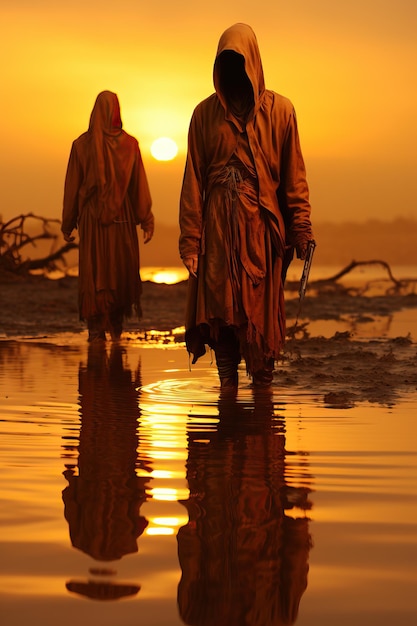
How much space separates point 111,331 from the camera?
11422 mm

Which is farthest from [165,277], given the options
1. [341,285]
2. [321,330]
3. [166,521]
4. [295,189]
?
[166,521]

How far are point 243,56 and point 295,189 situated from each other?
75 cm

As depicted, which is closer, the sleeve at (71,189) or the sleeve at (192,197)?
the sleeve at (192,197)

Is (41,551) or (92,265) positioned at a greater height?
(92,265)

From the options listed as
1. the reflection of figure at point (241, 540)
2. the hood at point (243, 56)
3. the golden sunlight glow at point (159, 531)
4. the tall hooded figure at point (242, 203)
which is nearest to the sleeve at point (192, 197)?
the tall hooded figure at point (242, 203)

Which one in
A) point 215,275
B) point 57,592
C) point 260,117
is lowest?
point 57,592

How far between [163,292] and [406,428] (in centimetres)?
1612

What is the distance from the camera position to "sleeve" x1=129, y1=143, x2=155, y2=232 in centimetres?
1152

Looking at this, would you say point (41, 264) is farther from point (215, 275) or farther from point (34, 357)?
point (215, 275)

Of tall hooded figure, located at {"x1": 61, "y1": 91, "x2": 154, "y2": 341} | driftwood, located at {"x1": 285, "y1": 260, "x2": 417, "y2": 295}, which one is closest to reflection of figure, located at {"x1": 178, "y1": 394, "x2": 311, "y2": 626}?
tall hooded figure, located at {"x1": 61, "y1": 91, "x2": 154, "y2": 341}

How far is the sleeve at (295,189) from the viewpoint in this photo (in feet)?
22.2

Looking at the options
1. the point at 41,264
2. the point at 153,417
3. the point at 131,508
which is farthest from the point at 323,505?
the point at 41,264

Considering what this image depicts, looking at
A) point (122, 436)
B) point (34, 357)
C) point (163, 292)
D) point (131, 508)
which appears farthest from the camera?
point (163, 292)

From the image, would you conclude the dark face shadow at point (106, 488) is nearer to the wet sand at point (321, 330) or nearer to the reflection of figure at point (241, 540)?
the reflection of figure at point (241, 540)
